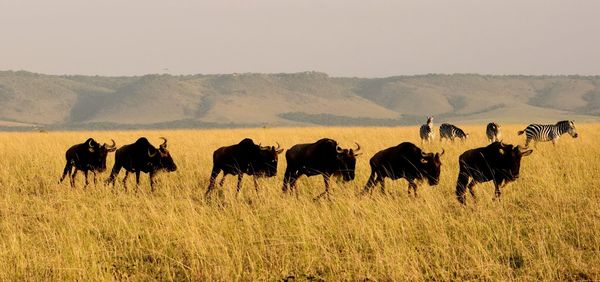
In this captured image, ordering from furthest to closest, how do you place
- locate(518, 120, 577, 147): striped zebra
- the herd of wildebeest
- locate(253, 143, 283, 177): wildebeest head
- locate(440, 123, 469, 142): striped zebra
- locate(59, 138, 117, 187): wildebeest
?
locate(440, 123, 469, 142): striped zebra
locate(518, 120, 577, 147): striped zebra
locate(59, 138, 117, 187): wildebeest
locate(253, 143, 283, 177): wildebeest head
the herd of wildebeest

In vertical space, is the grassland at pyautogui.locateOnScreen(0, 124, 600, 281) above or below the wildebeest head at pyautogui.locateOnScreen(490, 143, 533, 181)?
below

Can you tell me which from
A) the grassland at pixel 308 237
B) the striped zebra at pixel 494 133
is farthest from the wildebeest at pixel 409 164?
the striped zebra at pixel 494 133

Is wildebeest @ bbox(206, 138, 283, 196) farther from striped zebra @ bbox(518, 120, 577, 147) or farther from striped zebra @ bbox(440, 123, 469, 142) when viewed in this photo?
striped zebra @ bbox(440, 123, 469, 142)

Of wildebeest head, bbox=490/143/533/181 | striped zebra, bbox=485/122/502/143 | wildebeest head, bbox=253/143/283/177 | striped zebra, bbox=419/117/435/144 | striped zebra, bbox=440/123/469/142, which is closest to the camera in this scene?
wildebeest head, bbox=490/143/533/181

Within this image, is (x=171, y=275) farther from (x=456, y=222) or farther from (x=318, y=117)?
(x=318, y=117)

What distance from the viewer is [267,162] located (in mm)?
11977

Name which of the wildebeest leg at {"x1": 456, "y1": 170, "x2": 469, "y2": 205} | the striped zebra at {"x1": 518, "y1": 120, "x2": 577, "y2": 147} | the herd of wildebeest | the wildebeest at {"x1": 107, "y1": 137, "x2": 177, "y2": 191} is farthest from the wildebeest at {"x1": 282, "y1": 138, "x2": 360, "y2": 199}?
the striped zebra at {"x1": 518, "y1": 120, "x2": 577, "y2": 147}

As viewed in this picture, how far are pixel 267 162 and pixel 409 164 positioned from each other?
2595mm

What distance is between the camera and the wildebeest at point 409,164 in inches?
414

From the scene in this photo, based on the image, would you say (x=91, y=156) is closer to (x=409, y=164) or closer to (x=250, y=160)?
(x=250, y=160)

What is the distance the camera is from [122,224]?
358 inches

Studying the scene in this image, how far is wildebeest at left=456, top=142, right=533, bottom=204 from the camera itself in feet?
33.1

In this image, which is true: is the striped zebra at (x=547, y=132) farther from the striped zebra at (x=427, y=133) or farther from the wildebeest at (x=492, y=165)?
the wildebeest at (x=492, y=165)

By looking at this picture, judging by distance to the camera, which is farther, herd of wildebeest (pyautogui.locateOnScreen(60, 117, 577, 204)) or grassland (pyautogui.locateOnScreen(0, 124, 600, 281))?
herd of wildebeest (pyautogui.locateOnScreen(60, 117, 577, 204))
